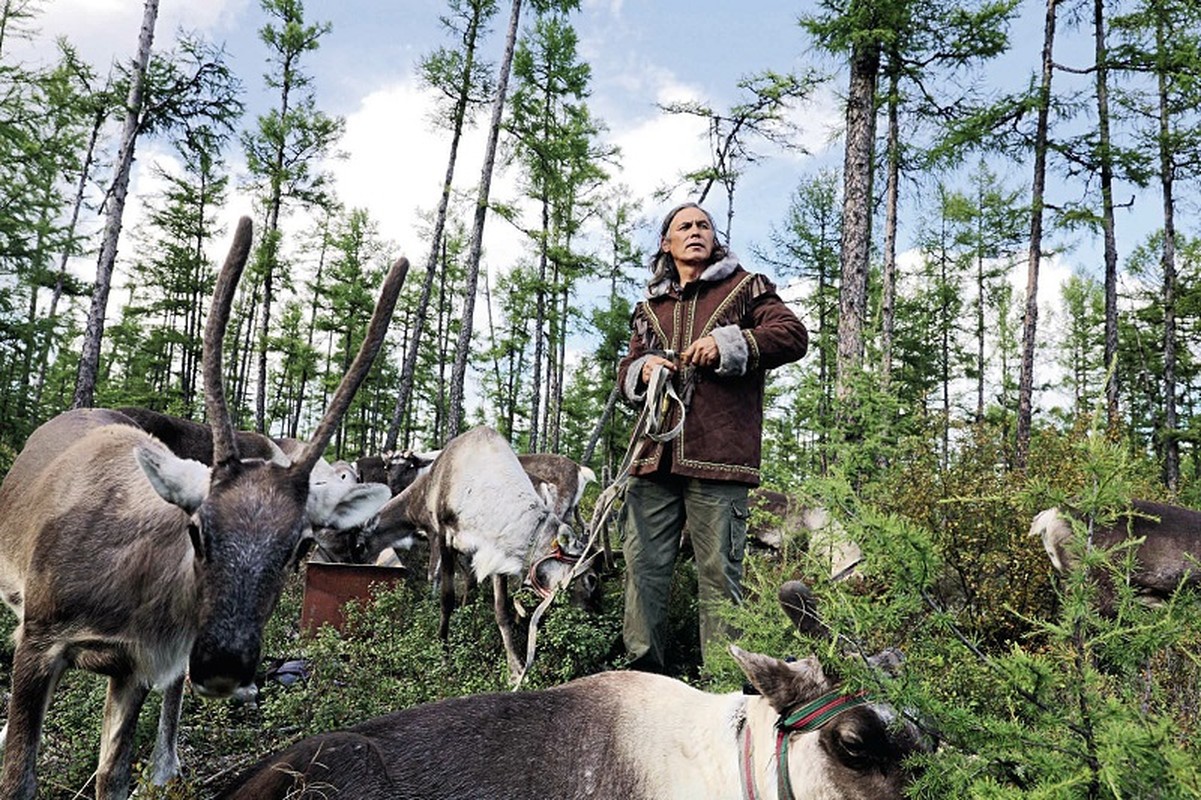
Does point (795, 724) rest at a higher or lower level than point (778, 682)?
lower

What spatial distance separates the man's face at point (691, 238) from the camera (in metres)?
4.28

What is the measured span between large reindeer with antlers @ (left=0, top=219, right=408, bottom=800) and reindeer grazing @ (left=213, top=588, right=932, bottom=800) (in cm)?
79

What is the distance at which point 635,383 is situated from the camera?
4.24 m

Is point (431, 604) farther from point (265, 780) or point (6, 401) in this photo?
point (6, 401)

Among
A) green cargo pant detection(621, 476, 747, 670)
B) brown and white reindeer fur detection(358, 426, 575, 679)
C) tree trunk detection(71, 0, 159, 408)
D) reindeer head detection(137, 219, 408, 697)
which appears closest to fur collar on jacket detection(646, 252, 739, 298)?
green cargo pant detection(621, 476, 747, 670)

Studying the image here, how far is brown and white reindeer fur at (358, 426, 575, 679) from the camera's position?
6348mm

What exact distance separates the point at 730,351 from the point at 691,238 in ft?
2.75

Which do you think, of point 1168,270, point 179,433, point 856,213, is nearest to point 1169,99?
point 1168,270

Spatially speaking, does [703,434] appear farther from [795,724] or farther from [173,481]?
[173,481]

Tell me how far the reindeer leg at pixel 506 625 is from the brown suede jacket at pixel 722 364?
6.39ft

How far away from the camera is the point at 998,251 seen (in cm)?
2241

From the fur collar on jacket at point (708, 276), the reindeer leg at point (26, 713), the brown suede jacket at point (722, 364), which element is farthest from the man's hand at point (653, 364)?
the reindeer leg at point (26, 713)

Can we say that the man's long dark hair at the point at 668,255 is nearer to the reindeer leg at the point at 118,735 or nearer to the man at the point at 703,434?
the man at the point at 703,434

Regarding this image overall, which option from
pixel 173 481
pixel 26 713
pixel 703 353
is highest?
pixel 703 353
